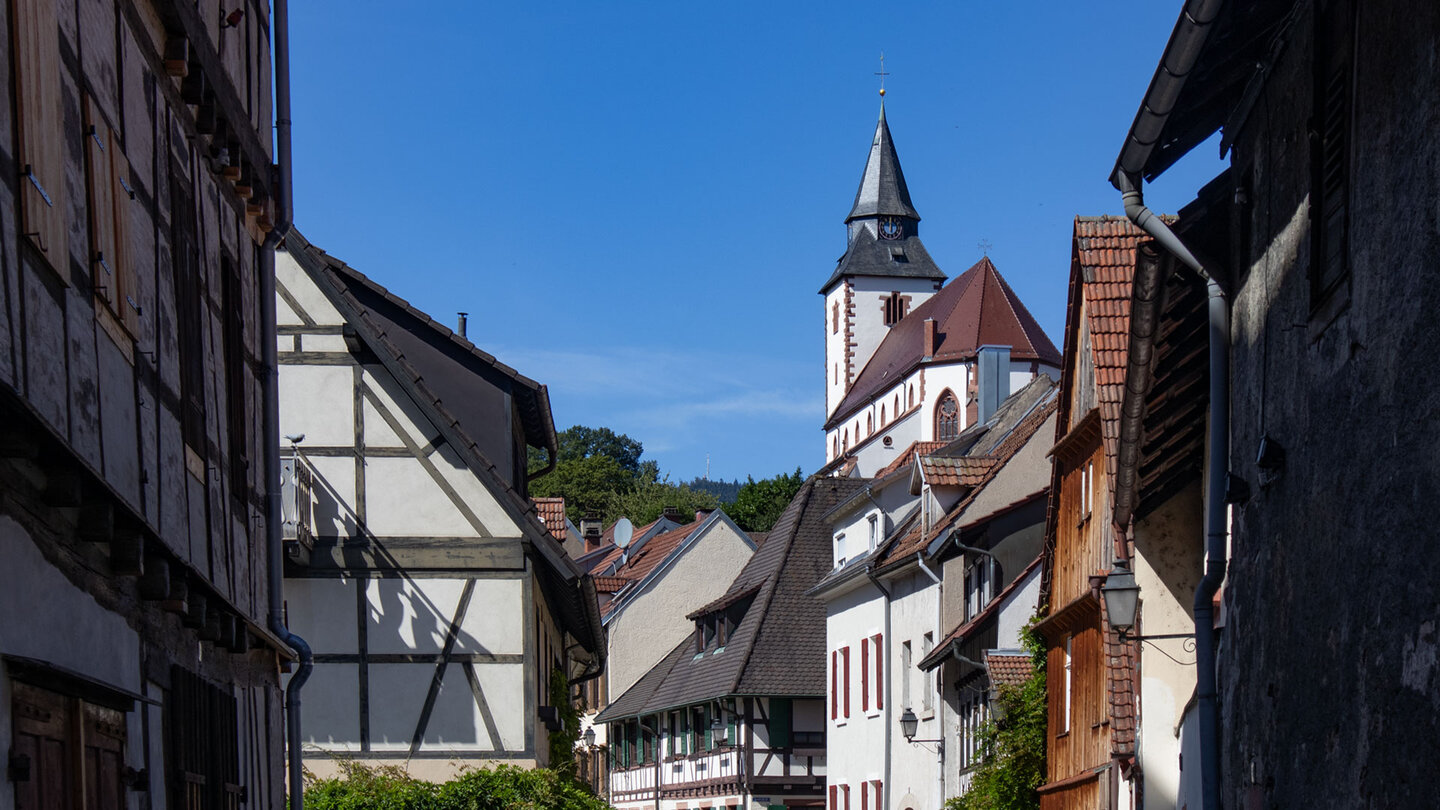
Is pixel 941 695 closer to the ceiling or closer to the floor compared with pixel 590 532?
closer to the floor

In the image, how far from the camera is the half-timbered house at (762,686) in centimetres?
4103

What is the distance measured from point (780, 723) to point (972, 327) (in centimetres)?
4976

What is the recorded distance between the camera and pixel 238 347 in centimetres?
1286

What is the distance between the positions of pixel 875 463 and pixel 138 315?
86472mm

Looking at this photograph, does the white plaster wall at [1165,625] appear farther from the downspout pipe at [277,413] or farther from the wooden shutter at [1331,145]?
the downspout pipe at [277,413]

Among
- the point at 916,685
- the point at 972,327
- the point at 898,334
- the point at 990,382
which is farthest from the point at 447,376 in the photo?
the point at 898,334

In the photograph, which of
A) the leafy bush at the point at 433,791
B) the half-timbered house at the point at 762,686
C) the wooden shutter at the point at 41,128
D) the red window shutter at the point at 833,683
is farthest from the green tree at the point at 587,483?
the wooden shutter at the point at 41,128

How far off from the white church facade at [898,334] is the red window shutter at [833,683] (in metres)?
38.8

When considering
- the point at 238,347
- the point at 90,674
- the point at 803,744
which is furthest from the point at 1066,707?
the point at 803,744

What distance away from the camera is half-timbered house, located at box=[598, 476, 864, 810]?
41031 mm

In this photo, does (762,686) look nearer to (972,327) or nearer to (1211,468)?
(1211,468)

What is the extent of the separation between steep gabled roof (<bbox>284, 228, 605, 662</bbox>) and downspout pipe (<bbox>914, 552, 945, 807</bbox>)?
8033mm

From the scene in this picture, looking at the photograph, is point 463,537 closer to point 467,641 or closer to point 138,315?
point 467,641

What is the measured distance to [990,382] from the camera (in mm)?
47438
